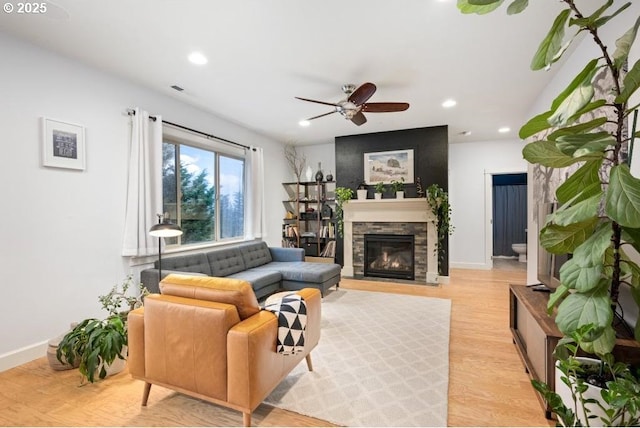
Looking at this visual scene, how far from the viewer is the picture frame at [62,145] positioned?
8.41ft

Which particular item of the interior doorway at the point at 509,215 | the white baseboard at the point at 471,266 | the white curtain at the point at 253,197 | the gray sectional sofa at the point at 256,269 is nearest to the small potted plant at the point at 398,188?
the gray sectional sofa at the point at 256,269

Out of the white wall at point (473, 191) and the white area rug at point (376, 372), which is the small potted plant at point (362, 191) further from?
the white area rug at point (376, 372)

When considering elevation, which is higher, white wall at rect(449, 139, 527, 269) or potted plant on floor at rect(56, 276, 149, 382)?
white wall at rect(449, 139, 527, 269)

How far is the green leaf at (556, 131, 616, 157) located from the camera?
1.10 meters

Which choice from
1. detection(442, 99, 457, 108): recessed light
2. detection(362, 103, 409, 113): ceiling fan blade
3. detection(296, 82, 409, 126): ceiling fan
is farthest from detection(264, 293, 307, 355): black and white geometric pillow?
detection(442, 99, 457, 108): recessed light

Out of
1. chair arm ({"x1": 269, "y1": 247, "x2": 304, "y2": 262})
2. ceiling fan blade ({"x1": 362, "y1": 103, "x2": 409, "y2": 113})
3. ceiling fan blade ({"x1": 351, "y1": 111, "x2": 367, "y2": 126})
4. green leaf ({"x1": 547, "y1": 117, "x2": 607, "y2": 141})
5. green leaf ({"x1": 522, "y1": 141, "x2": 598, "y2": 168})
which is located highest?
ceiling fan blade ({"x1": 362, "y1": 103, "x2": 409, "y2": 113})

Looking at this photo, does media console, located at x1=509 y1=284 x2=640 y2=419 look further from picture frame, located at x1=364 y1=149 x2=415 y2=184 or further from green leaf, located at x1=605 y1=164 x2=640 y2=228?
picture frame, located at x1=364 y1=149 x2=415 y2=184

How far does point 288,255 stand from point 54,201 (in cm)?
304

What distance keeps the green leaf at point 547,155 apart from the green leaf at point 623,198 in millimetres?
224

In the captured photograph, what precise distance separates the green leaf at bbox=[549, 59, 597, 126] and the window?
3.87 metres

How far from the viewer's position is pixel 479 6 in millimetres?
1192

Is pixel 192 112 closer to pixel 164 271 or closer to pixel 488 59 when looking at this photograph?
pixel 164 271

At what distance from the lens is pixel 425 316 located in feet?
11.5

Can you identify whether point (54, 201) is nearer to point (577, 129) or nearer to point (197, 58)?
point (197, 58)
